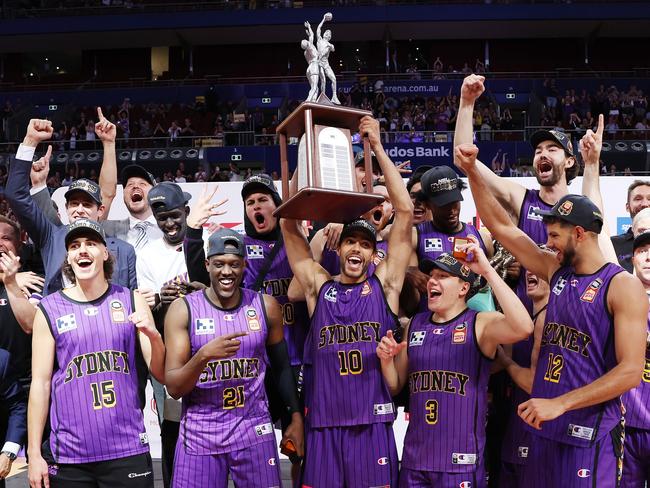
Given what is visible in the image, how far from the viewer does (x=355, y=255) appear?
489 cm

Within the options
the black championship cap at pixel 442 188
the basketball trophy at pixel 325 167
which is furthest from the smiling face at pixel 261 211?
the black championship cap at pixel 442 188

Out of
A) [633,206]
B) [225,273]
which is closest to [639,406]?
[633,206]

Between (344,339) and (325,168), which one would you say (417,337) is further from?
(325,168)

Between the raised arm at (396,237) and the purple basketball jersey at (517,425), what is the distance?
943 millimetres

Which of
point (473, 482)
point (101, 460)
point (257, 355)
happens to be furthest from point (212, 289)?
point (473, 482)

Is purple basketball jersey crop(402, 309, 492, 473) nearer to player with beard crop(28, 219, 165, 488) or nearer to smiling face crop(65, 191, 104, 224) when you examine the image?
player with beard crop(28, 219, 165, 488)

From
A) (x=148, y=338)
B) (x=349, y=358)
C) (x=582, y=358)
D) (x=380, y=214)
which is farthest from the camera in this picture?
(x=380, y=214)

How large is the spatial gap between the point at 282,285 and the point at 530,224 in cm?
178

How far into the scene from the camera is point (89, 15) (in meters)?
26.8

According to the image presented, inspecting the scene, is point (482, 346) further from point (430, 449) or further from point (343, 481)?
point (343, 481)

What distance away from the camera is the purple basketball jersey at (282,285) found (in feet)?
17.8

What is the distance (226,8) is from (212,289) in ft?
75.9

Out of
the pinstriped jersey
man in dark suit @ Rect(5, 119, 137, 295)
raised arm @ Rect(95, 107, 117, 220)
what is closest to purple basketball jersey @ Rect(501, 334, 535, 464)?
the pinstriped jersey

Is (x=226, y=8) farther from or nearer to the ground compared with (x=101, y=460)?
farther from the ground
